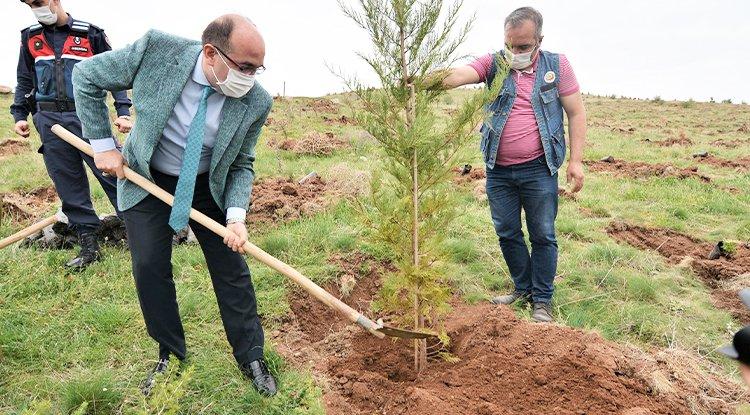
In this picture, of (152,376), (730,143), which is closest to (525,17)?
(152,376)

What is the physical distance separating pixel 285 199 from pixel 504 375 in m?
4.02

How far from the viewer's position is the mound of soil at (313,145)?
33.5ft

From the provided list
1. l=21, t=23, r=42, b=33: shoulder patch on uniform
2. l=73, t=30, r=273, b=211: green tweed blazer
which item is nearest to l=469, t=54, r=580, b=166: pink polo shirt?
l=73, t=30, r=273, b=211: green tweed blazer

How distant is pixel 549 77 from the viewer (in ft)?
12.1

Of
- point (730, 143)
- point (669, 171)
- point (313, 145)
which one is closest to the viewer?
point (669, 171)

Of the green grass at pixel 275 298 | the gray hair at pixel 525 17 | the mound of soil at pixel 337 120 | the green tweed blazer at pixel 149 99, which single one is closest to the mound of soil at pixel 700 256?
the green grass at pixel 275 298

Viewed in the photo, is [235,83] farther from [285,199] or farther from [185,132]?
[285,199]

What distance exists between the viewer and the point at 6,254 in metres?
4.83

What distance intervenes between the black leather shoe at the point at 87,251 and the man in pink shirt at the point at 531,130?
384cm

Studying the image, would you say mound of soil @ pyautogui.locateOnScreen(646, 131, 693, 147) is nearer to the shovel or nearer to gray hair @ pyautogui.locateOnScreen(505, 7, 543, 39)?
gray hair @ pyautogui.locateOnScreen(505, 7, 543, 39)

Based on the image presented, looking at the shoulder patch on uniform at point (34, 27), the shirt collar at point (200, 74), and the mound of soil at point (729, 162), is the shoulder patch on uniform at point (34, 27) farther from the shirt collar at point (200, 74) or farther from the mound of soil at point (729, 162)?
the mound of soil at point (729, 162)

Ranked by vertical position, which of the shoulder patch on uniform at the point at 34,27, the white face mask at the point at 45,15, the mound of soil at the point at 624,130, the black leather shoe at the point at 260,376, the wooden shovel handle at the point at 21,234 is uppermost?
the white face mask at the point at 45,15

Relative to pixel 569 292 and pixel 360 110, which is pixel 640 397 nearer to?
pixel 569 292

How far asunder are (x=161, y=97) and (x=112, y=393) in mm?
1804
